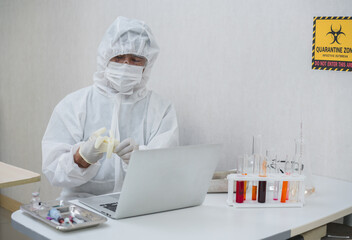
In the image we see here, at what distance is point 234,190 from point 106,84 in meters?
0.83

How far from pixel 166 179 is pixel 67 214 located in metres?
0.31

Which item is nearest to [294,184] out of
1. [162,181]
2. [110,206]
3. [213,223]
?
[213,223]

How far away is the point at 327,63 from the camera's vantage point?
1904mm

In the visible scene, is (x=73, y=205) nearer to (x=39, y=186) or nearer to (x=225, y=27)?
(x=225, y=27)

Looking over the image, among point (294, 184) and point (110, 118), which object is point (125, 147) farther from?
point (294, 184)

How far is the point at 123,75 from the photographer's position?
206 centimetres

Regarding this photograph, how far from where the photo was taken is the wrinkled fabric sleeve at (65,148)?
192 centimetres

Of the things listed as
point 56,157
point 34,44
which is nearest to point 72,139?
point 56,157

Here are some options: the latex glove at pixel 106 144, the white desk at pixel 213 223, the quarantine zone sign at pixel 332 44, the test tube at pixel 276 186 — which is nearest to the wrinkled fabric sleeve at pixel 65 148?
the latex glove at pixel 106 144

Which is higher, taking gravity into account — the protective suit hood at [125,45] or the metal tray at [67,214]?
the protective suit hood at [125,45]

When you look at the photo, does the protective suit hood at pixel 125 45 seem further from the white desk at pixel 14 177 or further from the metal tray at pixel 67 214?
the metal tray at pixel 67 214

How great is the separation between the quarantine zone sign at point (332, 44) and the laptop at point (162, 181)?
27.2 inches

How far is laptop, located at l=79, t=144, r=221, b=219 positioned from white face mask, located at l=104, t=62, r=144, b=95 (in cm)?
65

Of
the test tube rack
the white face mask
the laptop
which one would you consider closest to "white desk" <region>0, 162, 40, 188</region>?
the white face mask
